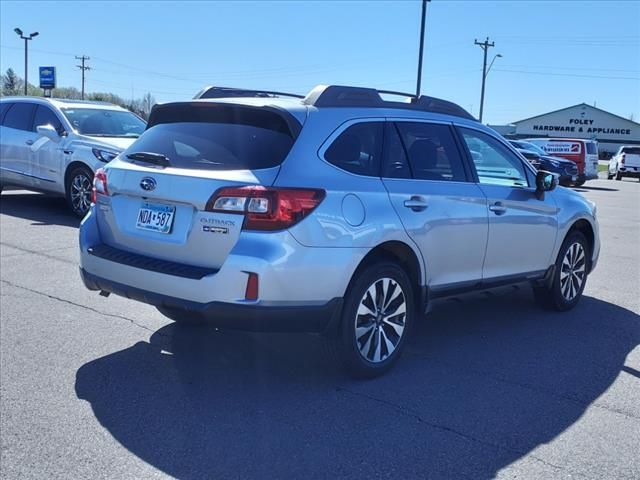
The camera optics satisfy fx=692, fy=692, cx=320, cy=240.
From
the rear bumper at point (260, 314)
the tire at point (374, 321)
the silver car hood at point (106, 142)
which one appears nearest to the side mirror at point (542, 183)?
the tire at point (374, 321)

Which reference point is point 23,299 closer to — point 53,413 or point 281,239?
point 53,413

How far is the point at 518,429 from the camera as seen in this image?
13.0 ft

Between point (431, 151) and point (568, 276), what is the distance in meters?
2.33

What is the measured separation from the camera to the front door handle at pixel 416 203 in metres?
4.68

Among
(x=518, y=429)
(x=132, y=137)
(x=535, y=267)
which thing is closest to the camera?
(x=518, y=429)

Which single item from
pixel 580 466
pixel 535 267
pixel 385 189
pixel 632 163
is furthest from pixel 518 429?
pixel 632 163

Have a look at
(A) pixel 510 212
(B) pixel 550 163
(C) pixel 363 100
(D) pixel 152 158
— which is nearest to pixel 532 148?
(B) pixel 550 163

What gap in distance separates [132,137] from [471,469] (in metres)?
9.09

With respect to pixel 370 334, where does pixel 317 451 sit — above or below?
below

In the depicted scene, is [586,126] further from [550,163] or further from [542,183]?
[542,183]

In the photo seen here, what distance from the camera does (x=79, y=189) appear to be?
10734 mm

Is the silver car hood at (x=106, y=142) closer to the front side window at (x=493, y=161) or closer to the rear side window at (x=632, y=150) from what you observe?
the front side window at (x=493, y=161)

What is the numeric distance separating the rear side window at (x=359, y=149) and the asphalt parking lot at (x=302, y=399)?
1408 mm

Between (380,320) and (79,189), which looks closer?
(380,320)
